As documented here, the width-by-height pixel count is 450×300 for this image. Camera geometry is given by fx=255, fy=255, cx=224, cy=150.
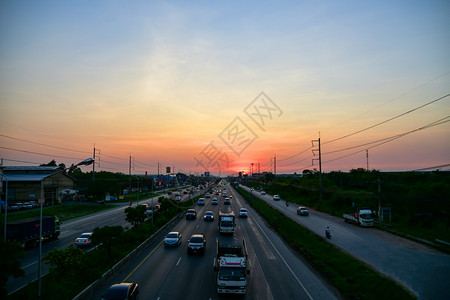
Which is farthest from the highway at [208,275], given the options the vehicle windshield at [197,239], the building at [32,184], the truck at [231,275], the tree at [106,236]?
the building at [32,184]

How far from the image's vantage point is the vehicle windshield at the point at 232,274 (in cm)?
1619

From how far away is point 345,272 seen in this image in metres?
21.0

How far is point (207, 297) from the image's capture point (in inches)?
629

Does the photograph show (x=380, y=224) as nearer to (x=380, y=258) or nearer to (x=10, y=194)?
(x=380, y=258)

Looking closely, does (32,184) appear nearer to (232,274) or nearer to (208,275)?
(208,275)

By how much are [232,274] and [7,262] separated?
12.2 meters

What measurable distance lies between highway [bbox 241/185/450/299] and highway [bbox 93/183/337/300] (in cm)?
657

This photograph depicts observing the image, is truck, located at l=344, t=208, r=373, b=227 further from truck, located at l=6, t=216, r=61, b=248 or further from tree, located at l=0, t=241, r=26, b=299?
truck, located at l=6, t=216, r=61, b=248

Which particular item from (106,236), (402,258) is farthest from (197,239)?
(402,258)

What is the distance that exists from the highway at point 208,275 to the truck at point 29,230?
1387 centimetres

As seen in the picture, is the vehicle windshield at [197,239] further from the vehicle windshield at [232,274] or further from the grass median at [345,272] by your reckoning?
the grass median at [345,272]

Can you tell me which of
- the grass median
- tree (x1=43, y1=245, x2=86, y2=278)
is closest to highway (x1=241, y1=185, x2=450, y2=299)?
the grass median

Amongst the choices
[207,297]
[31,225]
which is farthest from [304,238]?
[31,225]

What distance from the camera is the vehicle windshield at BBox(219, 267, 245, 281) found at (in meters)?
16.2
